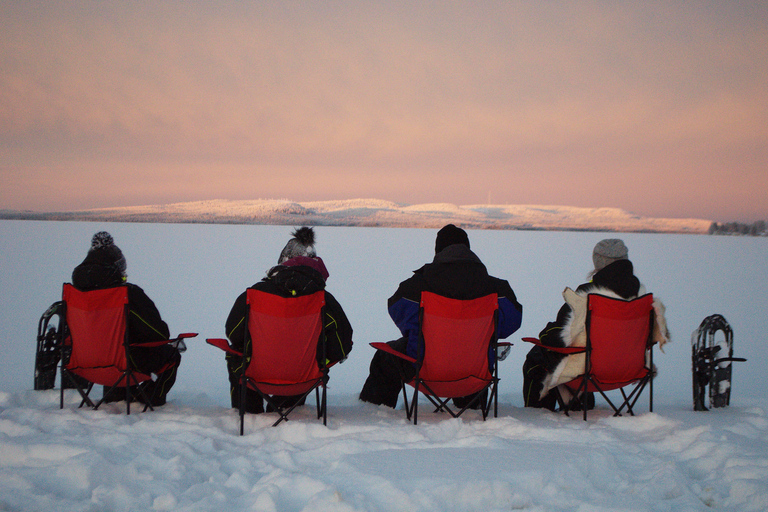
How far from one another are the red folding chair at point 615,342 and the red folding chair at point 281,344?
49.8 inches

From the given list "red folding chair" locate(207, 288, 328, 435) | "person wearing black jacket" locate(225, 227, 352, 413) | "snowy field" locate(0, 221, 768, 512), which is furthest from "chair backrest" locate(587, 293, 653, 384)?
"red folding chair" locate(207, 288, 328, 435)

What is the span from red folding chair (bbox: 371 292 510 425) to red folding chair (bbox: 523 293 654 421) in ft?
1.41

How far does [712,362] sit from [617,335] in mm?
708

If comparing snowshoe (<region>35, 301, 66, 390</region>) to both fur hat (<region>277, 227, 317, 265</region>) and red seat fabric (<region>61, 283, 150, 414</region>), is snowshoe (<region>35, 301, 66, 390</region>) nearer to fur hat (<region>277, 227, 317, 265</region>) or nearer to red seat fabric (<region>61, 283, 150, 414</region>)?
red seat fabric (<region>61, 283, 150, 414</region>)

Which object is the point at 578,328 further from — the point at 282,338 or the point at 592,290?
the point at 282,338

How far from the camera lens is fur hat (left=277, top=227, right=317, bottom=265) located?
304 cm

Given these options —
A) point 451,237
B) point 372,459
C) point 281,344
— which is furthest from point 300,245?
point 372,459

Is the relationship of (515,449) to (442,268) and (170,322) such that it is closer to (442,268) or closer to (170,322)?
(442,268)

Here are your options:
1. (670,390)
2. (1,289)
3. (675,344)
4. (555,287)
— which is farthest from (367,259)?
(670,390)

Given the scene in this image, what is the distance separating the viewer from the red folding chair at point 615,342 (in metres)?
2.67

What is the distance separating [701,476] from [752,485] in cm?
19

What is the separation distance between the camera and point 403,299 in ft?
8.84

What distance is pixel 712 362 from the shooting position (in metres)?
2.95

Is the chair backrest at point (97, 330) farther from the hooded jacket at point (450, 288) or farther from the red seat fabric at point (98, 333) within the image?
the hooded jacket at point (450, 288)
